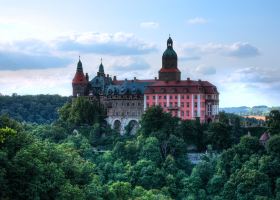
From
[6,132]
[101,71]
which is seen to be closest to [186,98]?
[101,71]

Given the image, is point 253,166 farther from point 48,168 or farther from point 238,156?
point 48,168

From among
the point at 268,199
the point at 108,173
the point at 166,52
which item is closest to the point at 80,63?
the point at 166,52

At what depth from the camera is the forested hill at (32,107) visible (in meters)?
176

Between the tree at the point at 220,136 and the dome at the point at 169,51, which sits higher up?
the dome at the point at 169,51

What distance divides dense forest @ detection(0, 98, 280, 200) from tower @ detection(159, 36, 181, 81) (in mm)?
11381

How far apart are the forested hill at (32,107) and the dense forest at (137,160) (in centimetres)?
7033

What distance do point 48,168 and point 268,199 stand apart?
87.9 ft

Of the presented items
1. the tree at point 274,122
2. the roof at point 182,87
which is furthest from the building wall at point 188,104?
the tree at point 274,122

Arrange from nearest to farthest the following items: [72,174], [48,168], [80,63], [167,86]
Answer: [48,168] → [72,174] → [167,86] → [80,63]

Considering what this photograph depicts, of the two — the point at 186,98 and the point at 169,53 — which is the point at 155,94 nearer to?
the point at 186,98

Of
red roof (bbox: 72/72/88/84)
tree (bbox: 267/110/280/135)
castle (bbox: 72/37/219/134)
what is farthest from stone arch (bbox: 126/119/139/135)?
tree (bbox: 267/110/280/135)

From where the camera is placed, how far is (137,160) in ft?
266

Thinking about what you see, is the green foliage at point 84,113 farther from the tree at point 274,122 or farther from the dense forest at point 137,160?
the tree at point 274,122

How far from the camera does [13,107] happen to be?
178 metres
